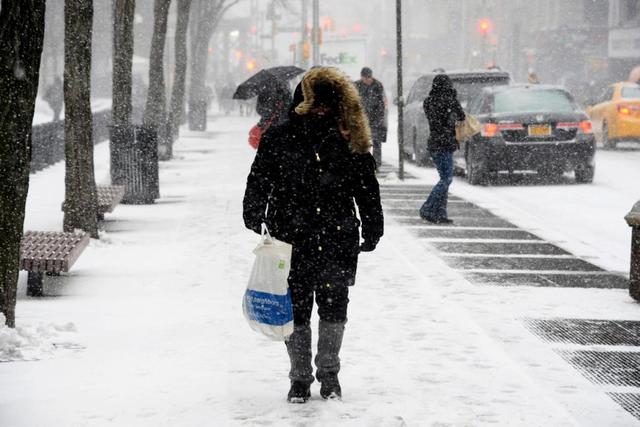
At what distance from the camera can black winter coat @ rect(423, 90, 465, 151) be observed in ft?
46.2

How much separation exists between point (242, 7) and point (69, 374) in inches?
4618

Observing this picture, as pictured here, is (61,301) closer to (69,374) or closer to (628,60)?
(69,374)

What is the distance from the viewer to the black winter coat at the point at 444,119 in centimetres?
1409

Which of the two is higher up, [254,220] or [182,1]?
[182,1]

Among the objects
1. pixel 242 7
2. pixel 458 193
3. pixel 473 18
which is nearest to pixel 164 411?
pixel 458 193

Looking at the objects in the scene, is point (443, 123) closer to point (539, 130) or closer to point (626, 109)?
point (539, 130)

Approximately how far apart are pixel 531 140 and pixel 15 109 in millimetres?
A: 13397

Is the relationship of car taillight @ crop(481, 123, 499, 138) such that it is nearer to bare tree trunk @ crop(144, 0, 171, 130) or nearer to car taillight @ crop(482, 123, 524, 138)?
car taillight @ crop(482, 123, 524, 138)

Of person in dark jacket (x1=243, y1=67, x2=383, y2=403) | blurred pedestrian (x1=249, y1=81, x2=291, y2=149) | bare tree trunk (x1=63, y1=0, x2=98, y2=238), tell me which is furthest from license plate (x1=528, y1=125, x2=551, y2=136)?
person in dark jacket (x1=243, y1=67, x2=383, y2=403)

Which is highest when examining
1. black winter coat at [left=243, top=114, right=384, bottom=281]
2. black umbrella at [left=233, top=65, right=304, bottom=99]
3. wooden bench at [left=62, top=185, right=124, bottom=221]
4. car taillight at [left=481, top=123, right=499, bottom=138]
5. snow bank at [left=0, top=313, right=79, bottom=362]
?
black umbrella at [left=233, top=65, right=304, bottom=99]

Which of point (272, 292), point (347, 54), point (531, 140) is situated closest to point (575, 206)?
point (531, 140)

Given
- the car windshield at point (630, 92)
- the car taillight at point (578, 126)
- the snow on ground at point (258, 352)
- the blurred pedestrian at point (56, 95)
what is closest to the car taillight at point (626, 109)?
the car windshield at point (630, 92)

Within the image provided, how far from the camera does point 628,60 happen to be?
6259cm

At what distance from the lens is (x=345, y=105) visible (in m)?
6.08
